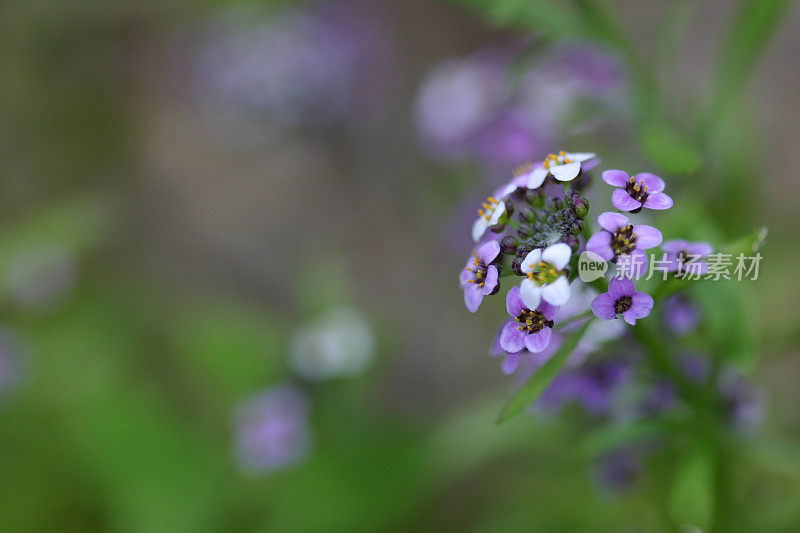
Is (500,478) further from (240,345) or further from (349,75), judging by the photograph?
(349,75)

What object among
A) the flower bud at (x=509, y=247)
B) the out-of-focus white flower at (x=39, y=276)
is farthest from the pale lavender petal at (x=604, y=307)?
the out-of-focus white flower at (x=39, y=276)

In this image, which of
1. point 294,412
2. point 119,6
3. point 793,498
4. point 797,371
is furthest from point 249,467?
point 119,6

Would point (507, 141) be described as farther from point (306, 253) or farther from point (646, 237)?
point (306, 253)

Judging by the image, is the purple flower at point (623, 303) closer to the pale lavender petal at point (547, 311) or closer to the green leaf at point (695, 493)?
the pale lavender petal at point (547, 311)

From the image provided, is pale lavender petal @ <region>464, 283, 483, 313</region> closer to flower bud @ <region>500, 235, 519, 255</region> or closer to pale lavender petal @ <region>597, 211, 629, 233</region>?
flower bud @ <region>500, 235, 519, 255</region>

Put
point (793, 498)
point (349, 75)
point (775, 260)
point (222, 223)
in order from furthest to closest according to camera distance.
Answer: point (222, 223), point (349, 75), point (775, 260), point (793, 498)

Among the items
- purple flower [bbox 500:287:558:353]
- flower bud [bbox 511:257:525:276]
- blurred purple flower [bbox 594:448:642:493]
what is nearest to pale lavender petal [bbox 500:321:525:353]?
purple flower [bbox 500:287:558:353]

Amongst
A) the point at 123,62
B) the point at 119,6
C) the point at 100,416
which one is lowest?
the point at 100,416
